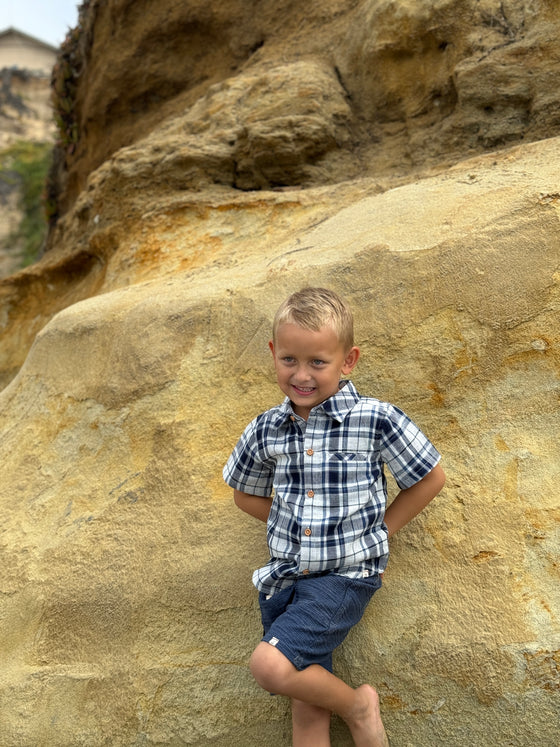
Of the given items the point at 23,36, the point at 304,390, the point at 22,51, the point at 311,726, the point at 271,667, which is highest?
the point at 23,36

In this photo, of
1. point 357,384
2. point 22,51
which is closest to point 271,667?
point 357,384

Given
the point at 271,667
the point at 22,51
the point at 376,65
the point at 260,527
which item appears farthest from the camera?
the point at 22,51

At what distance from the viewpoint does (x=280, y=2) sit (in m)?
4.34

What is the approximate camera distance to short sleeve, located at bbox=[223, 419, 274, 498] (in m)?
1.81

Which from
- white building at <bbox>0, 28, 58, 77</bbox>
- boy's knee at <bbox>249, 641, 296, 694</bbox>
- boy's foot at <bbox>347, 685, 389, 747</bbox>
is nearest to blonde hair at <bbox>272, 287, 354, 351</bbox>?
boy's knee at <bbox>249, 641, 296, 694</bbox>

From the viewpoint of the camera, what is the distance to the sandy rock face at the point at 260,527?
1714mm

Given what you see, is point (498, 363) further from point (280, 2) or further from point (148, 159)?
point (280, 2)

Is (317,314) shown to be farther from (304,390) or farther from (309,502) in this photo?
(309,502)

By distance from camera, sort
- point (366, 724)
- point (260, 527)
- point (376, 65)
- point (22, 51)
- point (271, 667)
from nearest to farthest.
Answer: point (271, 667), point (366, 724), point (260, 527), point (376, 65), point (22, 51)

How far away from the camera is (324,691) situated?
1.59m

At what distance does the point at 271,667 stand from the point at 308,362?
29.0 inches

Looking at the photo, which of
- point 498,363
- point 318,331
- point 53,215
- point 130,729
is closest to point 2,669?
point 130,729

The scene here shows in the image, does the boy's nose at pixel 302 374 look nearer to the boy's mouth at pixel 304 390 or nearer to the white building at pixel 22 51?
the boy's mouth at pixel 304 390

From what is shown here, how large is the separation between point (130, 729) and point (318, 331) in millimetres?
1265
